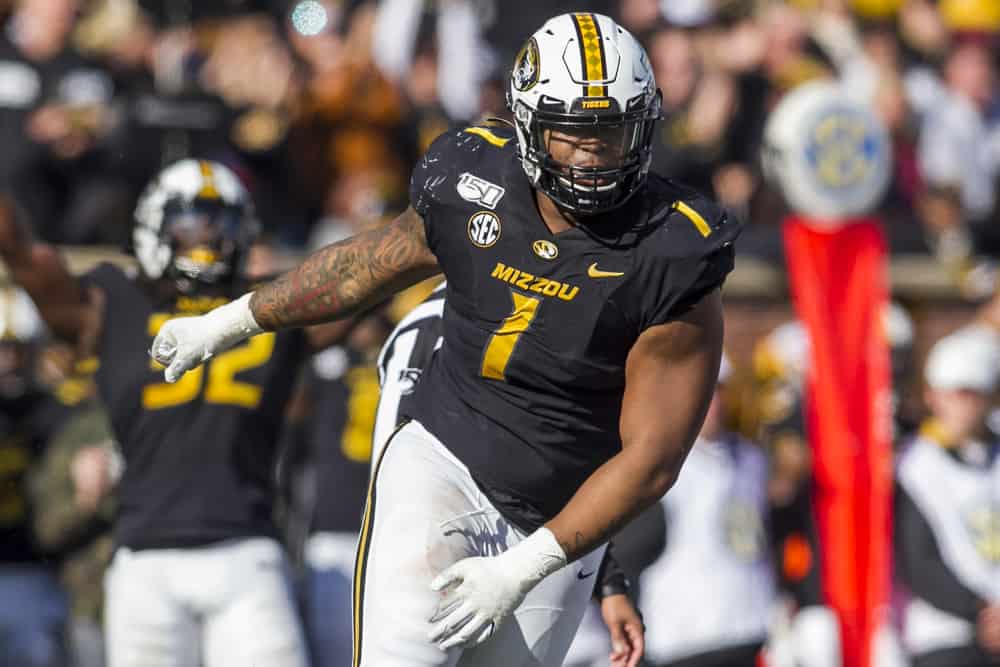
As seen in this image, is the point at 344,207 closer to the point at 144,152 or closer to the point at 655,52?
the point at 144,152

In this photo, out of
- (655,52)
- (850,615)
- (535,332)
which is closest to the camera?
(535,332)

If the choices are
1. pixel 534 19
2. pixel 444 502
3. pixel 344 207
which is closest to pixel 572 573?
pixel 444 502

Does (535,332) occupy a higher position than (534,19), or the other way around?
(535,332)

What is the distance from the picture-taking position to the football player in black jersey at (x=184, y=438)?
19.6 feet

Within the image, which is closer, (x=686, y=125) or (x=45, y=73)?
(x=45, y=73)

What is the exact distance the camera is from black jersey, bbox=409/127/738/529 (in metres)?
4.30

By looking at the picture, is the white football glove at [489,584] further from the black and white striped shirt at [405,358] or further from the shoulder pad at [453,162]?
the shoulder pad at [453,162]

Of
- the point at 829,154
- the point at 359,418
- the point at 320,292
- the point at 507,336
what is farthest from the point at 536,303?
the point at 829,154

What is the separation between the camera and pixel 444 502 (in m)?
4.41

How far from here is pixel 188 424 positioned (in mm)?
6078

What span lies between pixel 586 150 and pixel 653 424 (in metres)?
0.67

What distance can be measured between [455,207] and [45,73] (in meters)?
4.86

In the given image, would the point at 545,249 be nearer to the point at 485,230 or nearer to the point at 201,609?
the point at 485,230

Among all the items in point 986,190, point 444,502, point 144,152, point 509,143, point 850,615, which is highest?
point 509,143
